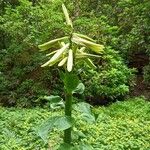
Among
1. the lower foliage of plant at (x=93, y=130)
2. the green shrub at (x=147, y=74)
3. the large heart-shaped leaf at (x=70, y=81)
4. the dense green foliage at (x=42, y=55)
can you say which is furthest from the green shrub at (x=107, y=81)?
the large heart-shaped leaf at (x=70, y=81)

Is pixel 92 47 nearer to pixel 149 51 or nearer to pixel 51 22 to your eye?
pixel 51 22

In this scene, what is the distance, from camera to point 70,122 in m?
2.32

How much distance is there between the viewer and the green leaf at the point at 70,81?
2291 mm

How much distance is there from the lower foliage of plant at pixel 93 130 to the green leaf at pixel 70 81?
256 centimetres

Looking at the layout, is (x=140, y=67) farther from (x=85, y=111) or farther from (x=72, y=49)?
(x=72, y=49)

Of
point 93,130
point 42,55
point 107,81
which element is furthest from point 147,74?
point 93,130

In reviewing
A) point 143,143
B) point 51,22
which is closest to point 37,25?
point 51,22

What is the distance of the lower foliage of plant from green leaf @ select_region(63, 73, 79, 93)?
2.56m

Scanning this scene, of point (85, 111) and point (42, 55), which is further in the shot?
point (42, 55)

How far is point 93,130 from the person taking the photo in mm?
6094

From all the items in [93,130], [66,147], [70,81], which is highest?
[70,81]

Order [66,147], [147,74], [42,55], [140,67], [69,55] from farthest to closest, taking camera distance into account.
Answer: [140,67], [147,74], [42,55], [66,147], [69,55]

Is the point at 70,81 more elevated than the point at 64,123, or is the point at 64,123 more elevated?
the point at 70,81

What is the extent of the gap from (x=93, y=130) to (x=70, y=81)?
152 inches
